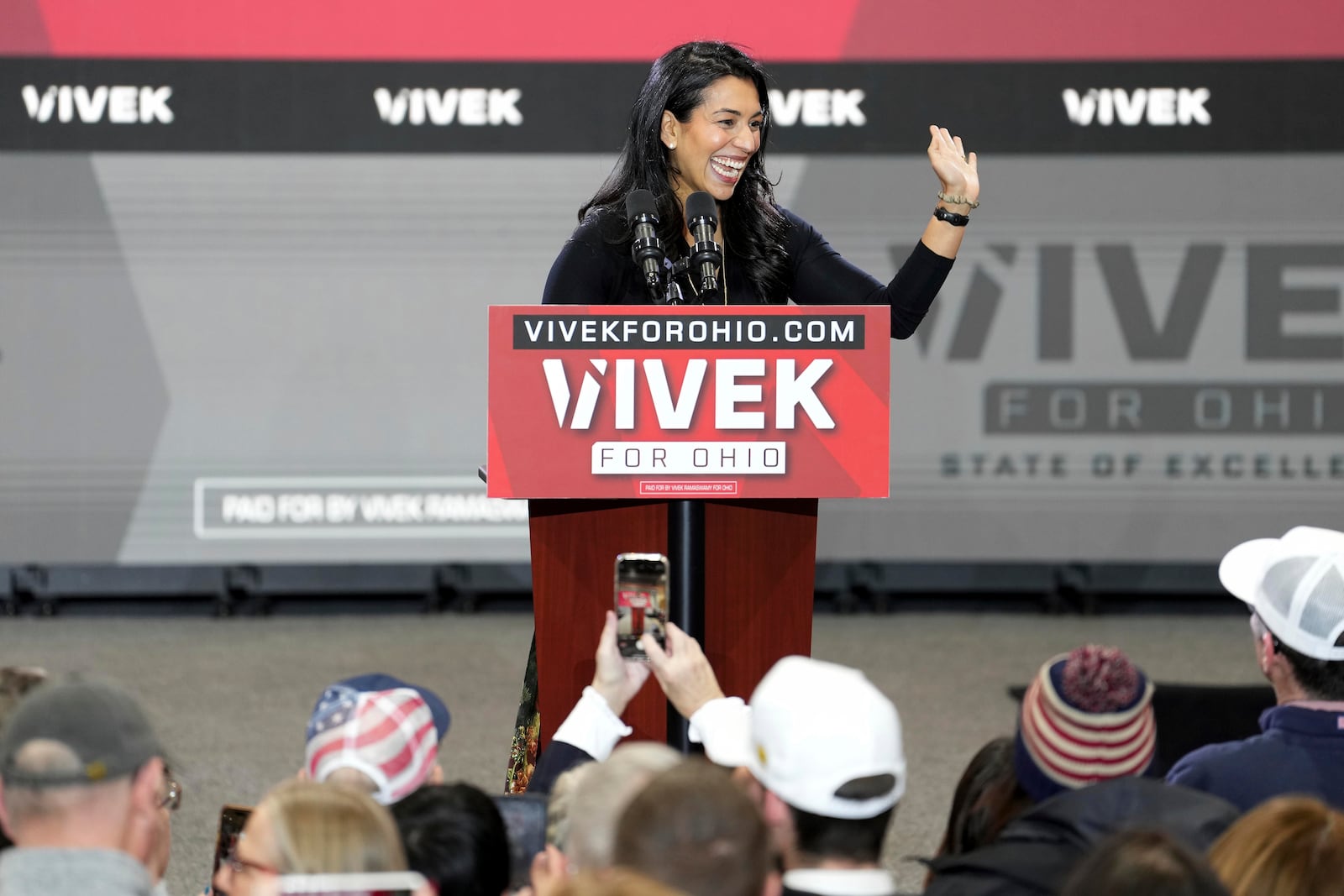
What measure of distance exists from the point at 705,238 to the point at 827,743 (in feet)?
2.94

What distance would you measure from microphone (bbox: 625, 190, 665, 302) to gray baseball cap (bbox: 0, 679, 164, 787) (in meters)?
0.96

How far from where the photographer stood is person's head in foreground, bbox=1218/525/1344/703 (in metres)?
1.98

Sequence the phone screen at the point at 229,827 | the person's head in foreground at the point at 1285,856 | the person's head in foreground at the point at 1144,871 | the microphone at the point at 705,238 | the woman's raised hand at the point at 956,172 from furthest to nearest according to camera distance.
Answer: the woman's raised hand at the point at 956,172 → the microphone at the point at 705,238 → the phone screen at the point at 229,827 → the person's head in foreground at the point at 1285,856 → the person's head in foreground at the point at 1144,871

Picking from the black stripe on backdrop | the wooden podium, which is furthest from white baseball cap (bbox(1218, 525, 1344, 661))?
the black stripe on backdrop

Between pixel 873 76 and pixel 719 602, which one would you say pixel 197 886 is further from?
pixel 873 76

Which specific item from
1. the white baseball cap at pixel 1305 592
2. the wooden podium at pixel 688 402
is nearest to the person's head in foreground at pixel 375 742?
the wooden podium at pixel 688 402

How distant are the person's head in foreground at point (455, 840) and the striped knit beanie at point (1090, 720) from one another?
23.9 inches

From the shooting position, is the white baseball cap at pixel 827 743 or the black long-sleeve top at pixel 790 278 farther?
the black long-sleeve top at pixel 790 278

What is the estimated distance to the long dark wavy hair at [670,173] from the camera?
2.39 m

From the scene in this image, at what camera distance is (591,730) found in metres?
1.98

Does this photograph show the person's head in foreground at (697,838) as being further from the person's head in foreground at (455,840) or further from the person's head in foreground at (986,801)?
the person's head in foreground at (986,801)

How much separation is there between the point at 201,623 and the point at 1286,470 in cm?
487

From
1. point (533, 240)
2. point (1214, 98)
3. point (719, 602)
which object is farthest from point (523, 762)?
point (1214, 98)

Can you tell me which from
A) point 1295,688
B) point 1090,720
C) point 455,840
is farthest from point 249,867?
point 1295,688
